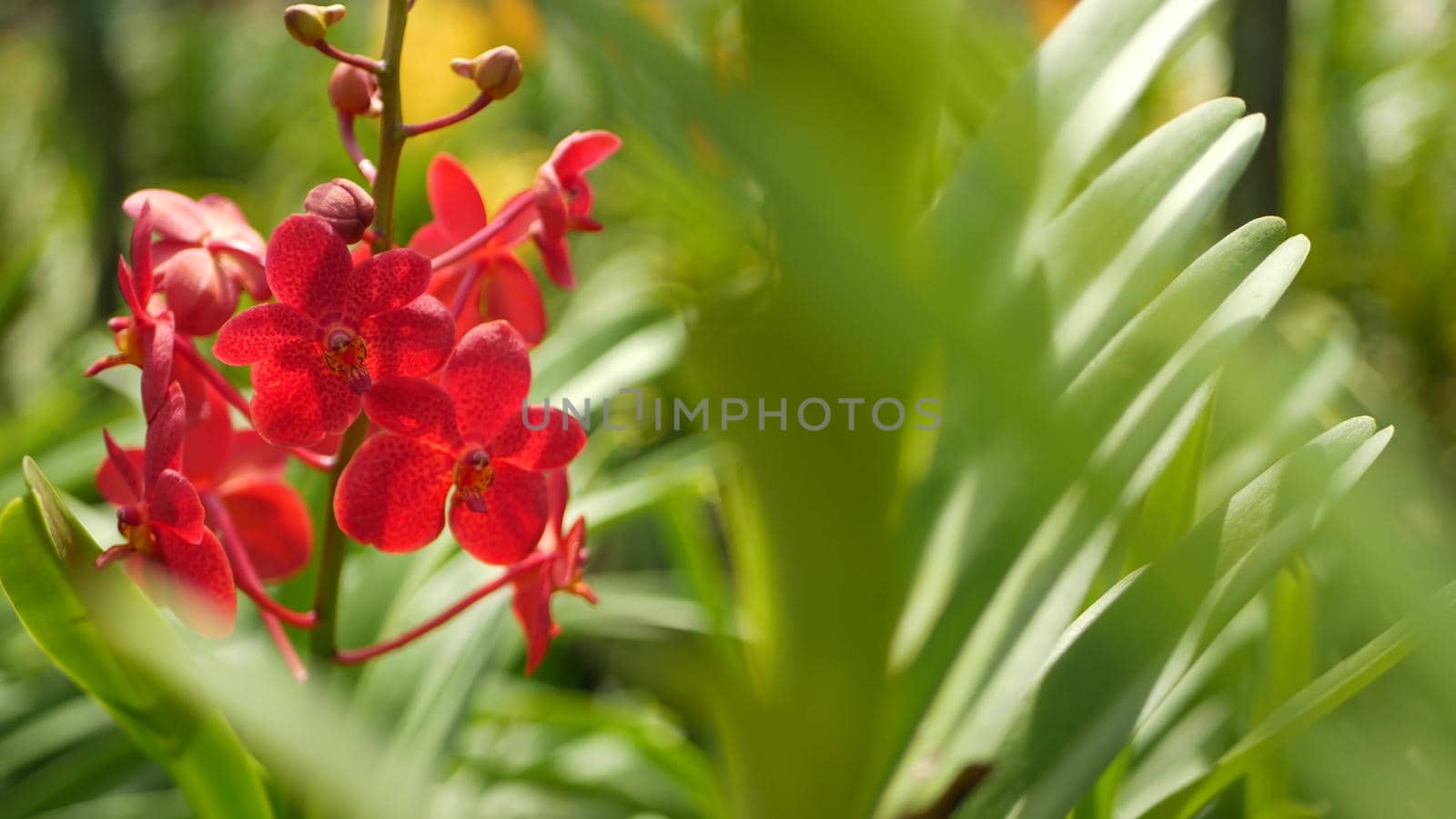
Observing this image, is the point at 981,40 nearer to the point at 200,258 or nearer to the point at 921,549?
the point at 921,549

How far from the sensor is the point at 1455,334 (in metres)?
1.40

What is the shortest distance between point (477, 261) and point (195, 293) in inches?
5.1

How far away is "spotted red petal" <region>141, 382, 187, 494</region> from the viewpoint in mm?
427

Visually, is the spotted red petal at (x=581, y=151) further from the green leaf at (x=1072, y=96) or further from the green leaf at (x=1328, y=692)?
the green leaf at (x=1328, y=692)

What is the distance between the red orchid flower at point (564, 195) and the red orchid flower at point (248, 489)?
0.16 m

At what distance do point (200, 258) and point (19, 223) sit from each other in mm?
1810

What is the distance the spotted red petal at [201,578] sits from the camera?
1.46 feet

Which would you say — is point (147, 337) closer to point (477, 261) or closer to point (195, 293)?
point (195, 293)

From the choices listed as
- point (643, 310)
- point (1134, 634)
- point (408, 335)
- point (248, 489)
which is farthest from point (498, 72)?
point (643, 310)

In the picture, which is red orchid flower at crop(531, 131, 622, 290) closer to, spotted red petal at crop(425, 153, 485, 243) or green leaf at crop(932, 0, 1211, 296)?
spotted red petal at crop(425, 153, 485, 243)

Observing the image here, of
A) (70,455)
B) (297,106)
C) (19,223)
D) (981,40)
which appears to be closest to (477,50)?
(297,106)

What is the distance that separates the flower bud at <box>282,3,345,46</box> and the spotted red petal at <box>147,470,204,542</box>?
195 millimetres

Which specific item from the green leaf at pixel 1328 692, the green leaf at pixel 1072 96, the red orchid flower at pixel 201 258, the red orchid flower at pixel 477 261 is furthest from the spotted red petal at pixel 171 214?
the green leaf at pixel 1328 692

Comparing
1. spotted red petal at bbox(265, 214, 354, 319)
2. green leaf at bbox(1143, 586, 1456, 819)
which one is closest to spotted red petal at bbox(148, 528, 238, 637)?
spotted red petal at bbox(265, 214, 354, 319)
